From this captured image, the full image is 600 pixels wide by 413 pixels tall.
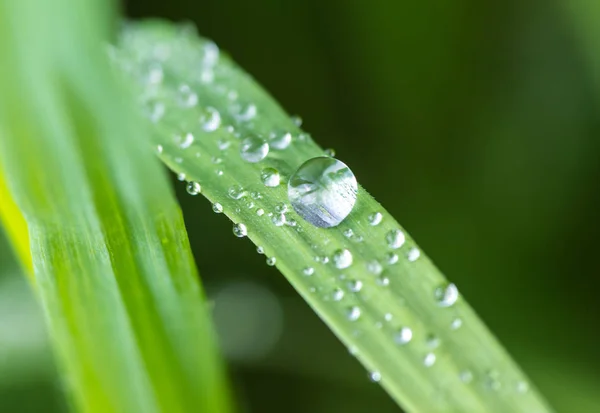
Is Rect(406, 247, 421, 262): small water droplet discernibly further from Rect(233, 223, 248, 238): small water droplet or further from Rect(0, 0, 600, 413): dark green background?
A: Rect(0, 0, 600, 413): dark green background

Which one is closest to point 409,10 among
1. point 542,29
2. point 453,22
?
point 453,22

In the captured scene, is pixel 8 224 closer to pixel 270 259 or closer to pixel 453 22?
pixel 270 259

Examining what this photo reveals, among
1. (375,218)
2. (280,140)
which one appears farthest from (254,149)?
(375,218)

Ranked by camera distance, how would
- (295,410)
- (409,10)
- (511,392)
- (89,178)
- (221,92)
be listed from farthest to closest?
(409,10), (295,410), (221,92), (89,178), (511,392)

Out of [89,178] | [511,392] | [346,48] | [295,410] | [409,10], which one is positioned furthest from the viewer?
[346,48]

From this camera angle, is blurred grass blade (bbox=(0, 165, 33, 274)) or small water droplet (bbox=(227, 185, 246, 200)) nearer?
small water droplet (bbox=(227, 185, 246, 200))

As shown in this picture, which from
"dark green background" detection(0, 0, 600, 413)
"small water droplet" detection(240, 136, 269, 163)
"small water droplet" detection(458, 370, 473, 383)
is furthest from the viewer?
"dark green background" detection(0, 0, 600, 413)

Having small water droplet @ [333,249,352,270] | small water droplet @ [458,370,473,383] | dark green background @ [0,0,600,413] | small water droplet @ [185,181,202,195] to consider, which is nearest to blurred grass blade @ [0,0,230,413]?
small water droplet @ [185,181,202,195]
